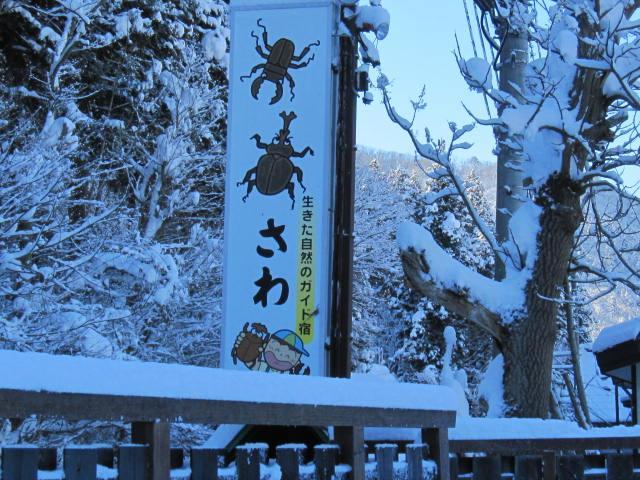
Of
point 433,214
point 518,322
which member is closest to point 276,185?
point 518,322

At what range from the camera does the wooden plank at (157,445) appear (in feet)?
8.01

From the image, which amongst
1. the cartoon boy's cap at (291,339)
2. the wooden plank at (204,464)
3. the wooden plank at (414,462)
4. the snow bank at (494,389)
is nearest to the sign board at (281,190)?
the cartoon boy's cap at (291,339)

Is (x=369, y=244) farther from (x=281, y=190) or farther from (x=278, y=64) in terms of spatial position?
(x=281, y=190)

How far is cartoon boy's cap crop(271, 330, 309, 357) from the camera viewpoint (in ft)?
25.8

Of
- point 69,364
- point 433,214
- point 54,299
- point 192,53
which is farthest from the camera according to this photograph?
point 433,214

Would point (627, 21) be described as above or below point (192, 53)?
below

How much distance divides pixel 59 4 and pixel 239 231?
10.4 metres

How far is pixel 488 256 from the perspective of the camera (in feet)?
103

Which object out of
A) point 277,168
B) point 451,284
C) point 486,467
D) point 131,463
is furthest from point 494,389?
point 131,463

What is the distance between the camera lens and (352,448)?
3119mm

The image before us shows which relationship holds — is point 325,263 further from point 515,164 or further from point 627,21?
point 627,21

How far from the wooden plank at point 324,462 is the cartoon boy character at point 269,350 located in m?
4.82

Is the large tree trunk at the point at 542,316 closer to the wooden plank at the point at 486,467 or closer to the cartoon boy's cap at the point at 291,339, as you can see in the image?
the cartoon boy's cap at the point at 291,339

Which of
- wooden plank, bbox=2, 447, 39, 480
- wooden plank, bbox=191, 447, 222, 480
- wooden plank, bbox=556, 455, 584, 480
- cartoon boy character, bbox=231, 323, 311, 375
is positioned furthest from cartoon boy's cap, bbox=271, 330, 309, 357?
wooden plank, bbox=2, 447, 39, 480
